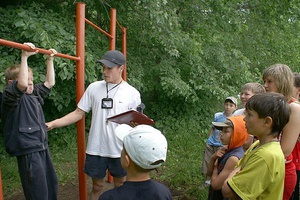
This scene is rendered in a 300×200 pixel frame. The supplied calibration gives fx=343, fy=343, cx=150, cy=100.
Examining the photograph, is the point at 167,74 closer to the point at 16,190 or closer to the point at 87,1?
the point at 87,1

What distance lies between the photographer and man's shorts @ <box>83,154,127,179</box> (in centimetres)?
291

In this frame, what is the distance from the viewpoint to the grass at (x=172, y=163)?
4496 millimetres

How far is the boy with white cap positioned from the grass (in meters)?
2.65

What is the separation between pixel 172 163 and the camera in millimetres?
5535

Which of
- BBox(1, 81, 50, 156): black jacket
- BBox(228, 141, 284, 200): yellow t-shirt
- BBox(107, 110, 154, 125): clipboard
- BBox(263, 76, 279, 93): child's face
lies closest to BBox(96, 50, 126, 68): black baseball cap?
BBox(107, 110, 154, 125): clipboard

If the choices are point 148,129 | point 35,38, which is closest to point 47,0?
point 35,38

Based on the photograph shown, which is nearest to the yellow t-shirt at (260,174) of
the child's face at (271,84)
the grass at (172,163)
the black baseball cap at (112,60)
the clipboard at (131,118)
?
the child's face at (271,84)

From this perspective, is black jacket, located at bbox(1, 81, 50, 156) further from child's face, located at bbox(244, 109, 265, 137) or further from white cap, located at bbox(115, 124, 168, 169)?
child's face, located at bbox(244, 109, 265, 137)

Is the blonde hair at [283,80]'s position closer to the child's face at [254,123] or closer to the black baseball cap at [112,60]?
the child's face at [254,123]

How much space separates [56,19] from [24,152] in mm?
2900

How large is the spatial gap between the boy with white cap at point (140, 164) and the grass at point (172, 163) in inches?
104

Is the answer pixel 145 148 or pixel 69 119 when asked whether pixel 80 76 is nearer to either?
pixel 69 119

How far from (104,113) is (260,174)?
1499mm

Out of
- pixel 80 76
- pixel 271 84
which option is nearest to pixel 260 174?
pixel 271 84
